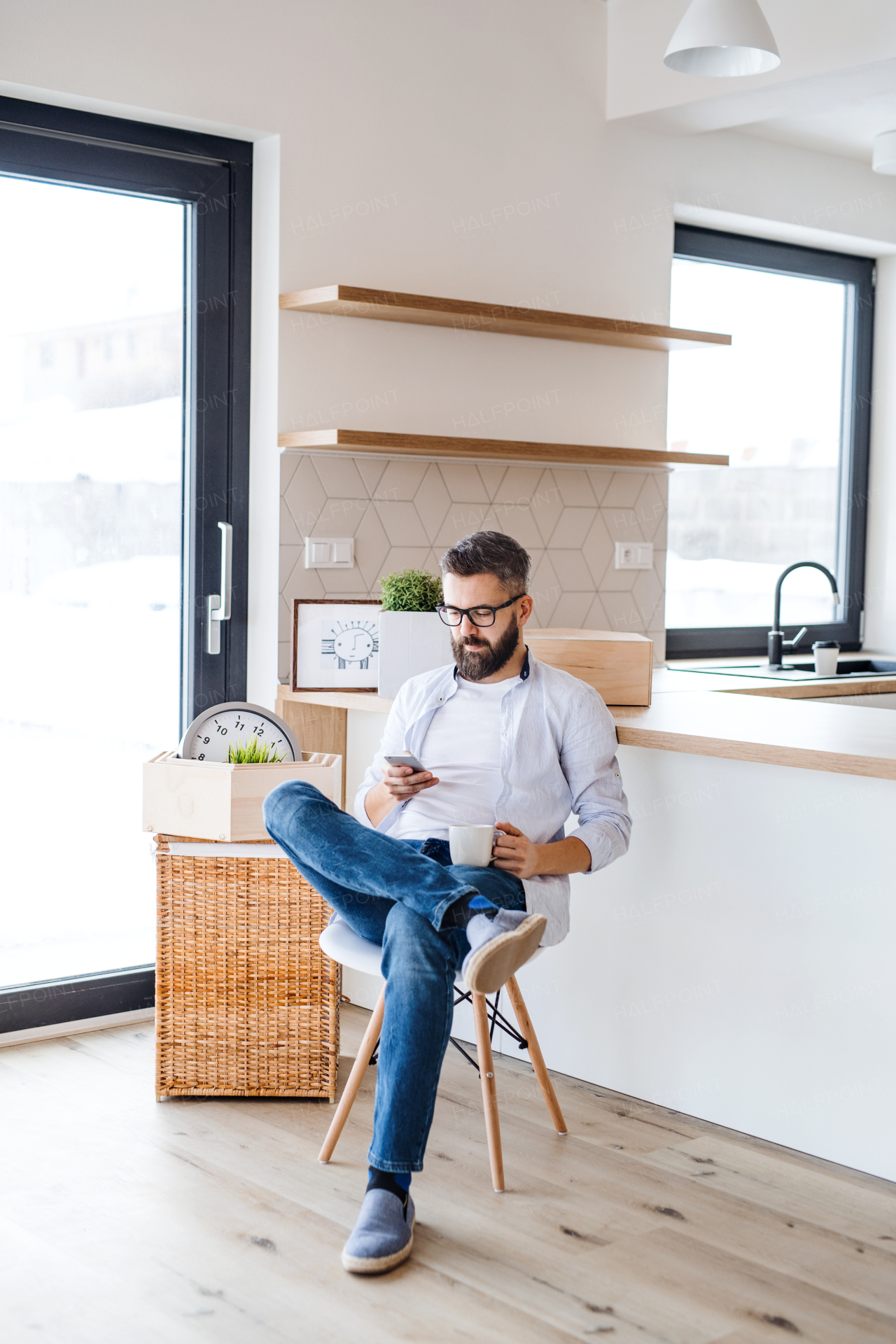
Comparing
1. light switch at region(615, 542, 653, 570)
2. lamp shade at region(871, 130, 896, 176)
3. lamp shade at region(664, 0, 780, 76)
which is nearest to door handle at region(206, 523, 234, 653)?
light switch at region(615, 542, 653, 570)

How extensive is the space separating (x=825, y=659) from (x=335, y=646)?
1.65 metres

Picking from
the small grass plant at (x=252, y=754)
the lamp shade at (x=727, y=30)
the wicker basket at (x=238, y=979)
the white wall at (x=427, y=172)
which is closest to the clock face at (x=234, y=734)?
the small grass plant at (x=252, y=754)

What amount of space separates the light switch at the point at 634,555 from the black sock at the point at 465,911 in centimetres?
197

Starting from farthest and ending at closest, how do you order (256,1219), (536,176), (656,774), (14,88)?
(536,176) < (14,88) < (656,774) < (256,1219)

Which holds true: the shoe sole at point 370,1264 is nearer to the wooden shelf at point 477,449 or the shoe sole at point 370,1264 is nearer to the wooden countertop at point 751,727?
the wooden countertop at point 751,727

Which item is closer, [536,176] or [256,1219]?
[256,1219]

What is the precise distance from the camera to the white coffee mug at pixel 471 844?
2193 mm

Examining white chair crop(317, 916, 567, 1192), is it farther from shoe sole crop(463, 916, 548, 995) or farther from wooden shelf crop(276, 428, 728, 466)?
wooden shelf crop(276, 428, 728, 466)

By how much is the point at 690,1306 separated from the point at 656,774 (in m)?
1.03

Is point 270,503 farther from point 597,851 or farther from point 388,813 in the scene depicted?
point 597,851

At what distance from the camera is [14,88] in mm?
2922

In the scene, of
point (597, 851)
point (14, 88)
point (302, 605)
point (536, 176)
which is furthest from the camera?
point (536, 176)

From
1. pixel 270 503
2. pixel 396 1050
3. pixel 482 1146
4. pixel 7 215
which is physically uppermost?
pixel 7 215

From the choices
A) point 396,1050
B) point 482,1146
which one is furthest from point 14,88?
point 482,1146
